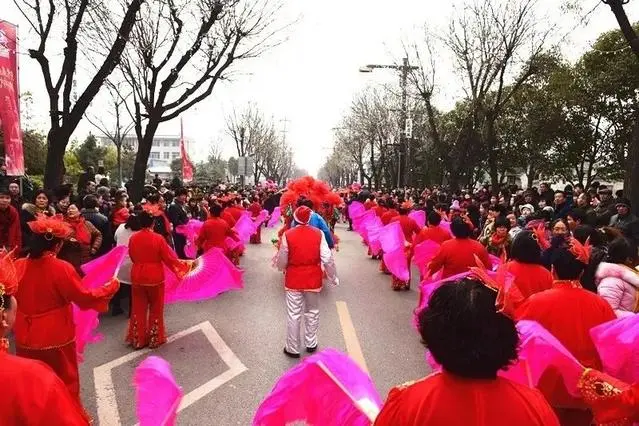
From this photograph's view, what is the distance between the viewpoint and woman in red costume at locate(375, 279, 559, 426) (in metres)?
1.85

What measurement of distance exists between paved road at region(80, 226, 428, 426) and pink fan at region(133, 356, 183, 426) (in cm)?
259

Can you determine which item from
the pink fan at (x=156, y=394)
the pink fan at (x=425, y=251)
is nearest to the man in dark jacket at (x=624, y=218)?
the pink fan at (x=425, y=251)

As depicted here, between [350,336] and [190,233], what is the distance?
5.09m

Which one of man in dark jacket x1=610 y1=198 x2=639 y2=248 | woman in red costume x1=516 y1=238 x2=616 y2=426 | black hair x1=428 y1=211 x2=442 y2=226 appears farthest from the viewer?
man in dark jacket x1=610 y1=198 x2=639 y2=248

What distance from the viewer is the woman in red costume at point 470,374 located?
185 cm

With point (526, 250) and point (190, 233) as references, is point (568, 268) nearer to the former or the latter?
point (526, 250)

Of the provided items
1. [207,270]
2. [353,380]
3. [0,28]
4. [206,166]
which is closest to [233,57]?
[0,28]

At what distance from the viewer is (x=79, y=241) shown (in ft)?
25.6

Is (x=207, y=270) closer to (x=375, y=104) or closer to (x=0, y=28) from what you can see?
(x=0, y=28)

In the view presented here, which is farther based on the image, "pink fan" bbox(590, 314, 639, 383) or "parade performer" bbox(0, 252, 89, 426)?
"pink fan" bbox(590, 314, 639, 383)

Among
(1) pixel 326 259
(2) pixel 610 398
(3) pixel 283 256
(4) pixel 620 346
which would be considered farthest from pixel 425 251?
(2) pixel 610 398

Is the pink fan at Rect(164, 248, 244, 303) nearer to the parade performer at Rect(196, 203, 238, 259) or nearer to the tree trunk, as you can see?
the parade performer at Rect(196, 203, 238, 259)

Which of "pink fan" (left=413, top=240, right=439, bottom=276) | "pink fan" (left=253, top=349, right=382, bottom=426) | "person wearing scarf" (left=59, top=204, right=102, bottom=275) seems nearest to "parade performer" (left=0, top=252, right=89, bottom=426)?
"pink fan" (left=253, top=349, right=382, bottom=426)

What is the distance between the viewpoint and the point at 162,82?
15.5 meters
